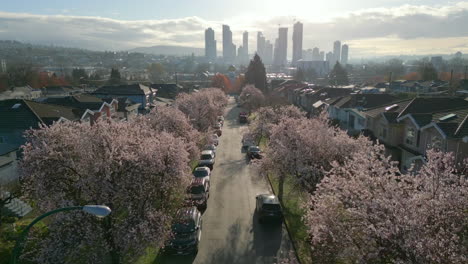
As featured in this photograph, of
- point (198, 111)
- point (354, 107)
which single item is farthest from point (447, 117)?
point (198, 111)

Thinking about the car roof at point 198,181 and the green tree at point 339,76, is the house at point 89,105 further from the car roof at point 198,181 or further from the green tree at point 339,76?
the green tree at point 339,76

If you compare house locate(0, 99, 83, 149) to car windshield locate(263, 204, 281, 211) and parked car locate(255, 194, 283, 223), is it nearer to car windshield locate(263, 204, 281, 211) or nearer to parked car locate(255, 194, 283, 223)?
parked car locate(255, 194, 283, 223)

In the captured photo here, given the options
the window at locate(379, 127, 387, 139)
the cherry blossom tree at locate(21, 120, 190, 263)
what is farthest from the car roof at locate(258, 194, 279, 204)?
the window at locate(379, 127, 387, 139)

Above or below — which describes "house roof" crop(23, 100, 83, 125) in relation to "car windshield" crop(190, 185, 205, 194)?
above

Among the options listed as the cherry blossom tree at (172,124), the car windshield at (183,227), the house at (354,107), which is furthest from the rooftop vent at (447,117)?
the car windshield at (183,227)

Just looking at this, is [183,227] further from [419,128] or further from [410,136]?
[410,136]
